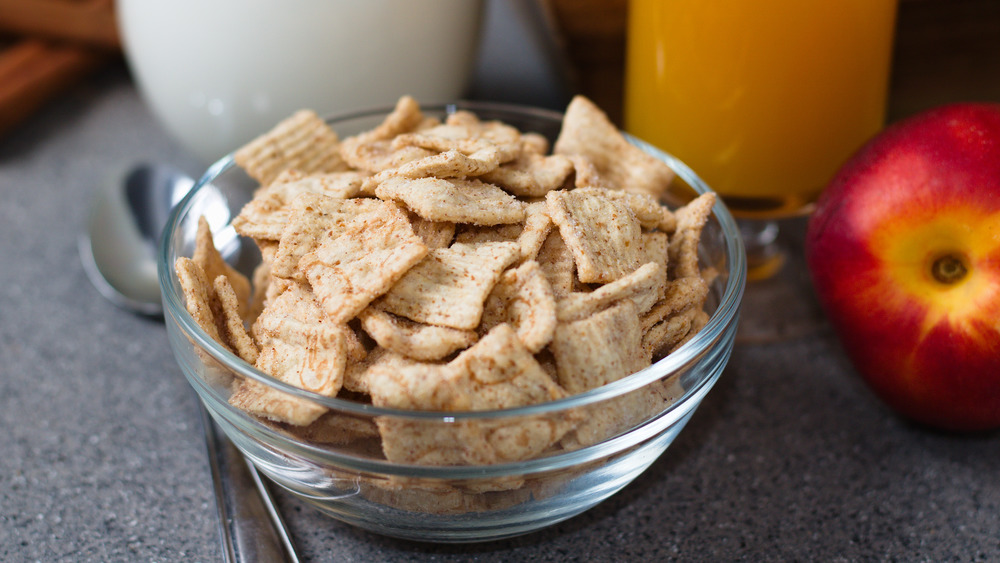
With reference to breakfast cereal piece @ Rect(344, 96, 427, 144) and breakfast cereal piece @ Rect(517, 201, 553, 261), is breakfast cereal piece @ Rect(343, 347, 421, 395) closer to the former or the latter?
breakfast cereal piece @ Rect(517, 201, 553, 261)

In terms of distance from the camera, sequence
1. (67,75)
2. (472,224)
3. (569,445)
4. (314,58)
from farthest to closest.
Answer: (67,75) < (314,58) < (472,224) < (569,445)

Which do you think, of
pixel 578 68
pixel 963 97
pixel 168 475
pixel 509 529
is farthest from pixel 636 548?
pixel 963 97

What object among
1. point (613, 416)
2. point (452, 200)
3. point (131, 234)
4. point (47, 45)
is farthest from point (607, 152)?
point (47, 45)

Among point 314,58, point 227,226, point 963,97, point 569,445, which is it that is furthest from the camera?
point 963,97

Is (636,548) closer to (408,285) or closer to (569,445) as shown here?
(569,445)

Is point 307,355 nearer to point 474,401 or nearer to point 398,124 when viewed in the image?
point 474,401

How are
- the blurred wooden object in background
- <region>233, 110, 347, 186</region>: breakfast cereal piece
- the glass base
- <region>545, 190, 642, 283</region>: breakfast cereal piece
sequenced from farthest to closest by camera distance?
the blurred wooden object in background
the glass base
<region>233, 110, 347, 186</region>: breakfast cereal piece
<region>545, 190, 642, 283</region>: breakfast cereal piece

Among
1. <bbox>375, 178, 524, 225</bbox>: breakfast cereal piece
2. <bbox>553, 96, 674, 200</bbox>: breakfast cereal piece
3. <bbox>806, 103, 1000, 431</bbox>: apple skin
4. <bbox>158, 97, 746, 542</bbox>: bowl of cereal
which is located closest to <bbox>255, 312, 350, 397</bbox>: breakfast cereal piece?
<bbox>158, 97, 746, 542</bbox>: bowl of cereal

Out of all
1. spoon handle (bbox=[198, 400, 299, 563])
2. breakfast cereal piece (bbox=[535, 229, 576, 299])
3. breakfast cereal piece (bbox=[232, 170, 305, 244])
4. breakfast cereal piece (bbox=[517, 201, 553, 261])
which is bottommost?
spoon handle (bbox=[198, 400, 299, 563])
